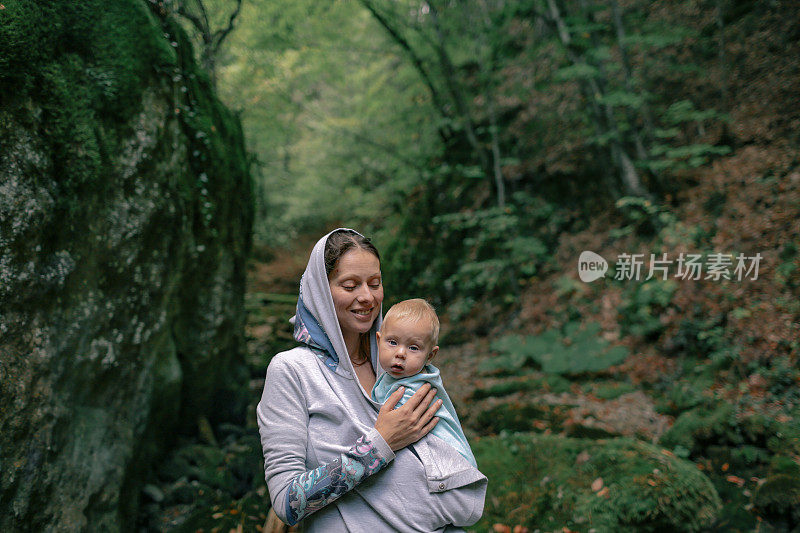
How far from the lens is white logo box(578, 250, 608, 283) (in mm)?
7799

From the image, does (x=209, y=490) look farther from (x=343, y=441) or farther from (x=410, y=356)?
(x=410, y=356)

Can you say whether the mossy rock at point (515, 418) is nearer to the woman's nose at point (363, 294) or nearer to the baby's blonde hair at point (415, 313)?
the baby's blonde hair at point (415, 313)

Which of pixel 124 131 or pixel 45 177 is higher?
pixel 124 131

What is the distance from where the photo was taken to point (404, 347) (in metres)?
1.74

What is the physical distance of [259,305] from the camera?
34.6 ft

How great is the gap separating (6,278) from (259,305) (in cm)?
844

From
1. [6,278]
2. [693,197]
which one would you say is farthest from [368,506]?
[693,197]

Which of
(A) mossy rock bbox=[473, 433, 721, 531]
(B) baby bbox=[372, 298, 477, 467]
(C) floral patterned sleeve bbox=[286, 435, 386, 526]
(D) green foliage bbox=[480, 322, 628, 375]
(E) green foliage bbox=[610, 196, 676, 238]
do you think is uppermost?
(E) green foliage bbox=[610, 196, 676, 238]

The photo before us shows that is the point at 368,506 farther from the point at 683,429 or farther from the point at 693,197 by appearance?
the point at 693,197

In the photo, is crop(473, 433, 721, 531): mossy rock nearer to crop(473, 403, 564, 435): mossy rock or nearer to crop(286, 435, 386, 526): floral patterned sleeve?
crop(473, 403, 564, 435): mossy rock

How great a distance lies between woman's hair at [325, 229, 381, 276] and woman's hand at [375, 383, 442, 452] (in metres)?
0.54

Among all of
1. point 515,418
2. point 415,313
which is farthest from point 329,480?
point 515,418

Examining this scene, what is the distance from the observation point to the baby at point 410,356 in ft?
5.68

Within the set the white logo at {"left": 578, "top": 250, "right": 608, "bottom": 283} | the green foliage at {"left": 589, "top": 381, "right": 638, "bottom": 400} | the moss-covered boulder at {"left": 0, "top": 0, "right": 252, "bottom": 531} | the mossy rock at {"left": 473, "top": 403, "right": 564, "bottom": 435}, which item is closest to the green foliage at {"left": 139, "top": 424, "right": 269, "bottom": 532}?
the moss-covered boulder at {"left": 0, "top": 0, "right": 252, "bottom": 531}
